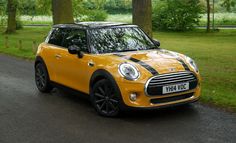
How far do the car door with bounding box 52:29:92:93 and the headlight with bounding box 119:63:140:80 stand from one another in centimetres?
83

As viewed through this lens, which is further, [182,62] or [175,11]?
[175,11]

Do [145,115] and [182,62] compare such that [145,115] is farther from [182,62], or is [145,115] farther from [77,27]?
[77,27]

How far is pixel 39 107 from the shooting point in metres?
8.48

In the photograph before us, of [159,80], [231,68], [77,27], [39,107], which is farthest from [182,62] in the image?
[231,68]

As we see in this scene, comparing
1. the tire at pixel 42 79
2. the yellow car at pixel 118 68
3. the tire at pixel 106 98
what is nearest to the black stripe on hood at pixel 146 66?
the yellow car at pixel 118 68

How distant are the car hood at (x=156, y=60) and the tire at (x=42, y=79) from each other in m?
2.44

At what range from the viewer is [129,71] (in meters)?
7.16

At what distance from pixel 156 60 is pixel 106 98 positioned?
1085 millimetres

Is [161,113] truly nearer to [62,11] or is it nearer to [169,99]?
[169,99]

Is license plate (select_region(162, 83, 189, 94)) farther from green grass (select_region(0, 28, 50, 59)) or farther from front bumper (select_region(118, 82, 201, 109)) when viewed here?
green grass (select_region(0, 28, 50, 59))

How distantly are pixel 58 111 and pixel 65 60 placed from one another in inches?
44.5

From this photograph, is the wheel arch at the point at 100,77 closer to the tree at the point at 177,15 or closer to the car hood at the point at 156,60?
the car hood at the point at 156,60

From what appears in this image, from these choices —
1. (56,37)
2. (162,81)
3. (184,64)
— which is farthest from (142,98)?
(56,37)

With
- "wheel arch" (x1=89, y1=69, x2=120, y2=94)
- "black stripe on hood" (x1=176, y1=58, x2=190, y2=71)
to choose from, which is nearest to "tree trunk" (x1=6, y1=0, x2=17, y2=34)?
"wheel arch" (x1=89, y1=69, x2=120, y2=94)
